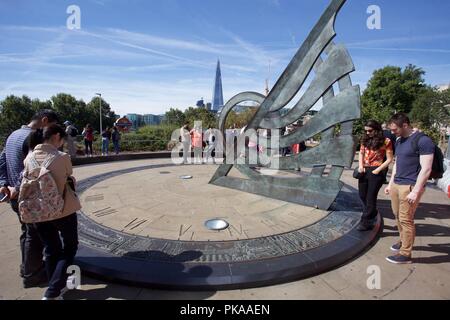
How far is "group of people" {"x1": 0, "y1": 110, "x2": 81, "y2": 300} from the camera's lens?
8.77 ft

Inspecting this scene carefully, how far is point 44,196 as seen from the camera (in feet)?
8.71

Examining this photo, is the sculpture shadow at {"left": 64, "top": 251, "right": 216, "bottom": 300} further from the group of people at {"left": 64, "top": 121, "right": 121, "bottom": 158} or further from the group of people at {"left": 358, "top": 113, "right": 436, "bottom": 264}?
the group of people at {"left": 64, "top": 121, "right": 121, "bottom": 158}

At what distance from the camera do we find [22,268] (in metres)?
3.18

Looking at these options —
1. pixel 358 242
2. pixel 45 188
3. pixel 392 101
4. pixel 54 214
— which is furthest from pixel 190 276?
pixel 392 101

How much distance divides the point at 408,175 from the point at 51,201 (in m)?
4.29

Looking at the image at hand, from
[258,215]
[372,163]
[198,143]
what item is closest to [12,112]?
[198,143]

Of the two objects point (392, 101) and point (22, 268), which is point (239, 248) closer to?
point (22, 268)

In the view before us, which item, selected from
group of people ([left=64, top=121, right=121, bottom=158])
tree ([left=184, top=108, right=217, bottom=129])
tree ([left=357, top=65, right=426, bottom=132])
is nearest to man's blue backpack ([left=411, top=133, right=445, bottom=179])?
group of people ([left=64, top=121, right=121, bottom=158])

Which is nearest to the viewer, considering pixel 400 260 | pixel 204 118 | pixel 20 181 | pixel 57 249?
pixel 57 249

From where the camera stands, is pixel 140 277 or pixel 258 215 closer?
pixel 140 277

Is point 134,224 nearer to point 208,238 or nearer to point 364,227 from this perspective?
point 208,238

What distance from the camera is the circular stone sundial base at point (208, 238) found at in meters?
3.25

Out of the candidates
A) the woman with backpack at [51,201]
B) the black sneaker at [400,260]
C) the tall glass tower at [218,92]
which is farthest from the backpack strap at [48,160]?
the tall glass tower at [218,92]

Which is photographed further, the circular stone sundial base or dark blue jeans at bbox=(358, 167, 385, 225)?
dark blue jeans at bbox=(358, 167, 385, 225)
